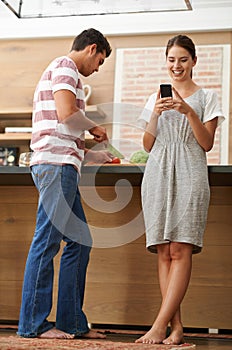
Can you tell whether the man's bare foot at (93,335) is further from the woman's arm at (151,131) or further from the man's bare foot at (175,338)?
the woman's arm at (151,131)

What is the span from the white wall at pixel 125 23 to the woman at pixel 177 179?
8.89 feet

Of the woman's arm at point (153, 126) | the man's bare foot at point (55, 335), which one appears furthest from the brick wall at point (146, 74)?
the man's bare foot at point (55, 335)

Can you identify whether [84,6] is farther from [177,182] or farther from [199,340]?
[199,340]

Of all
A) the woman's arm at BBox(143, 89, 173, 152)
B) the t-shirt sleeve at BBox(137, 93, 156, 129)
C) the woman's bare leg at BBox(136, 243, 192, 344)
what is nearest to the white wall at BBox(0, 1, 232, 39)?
the t-shirt sleeve at BBox(137, 93, 156, 129)

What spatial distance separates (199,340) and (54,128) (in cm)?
108

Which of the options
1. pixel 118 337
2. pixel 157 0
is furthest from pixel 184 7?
pixel 118 337

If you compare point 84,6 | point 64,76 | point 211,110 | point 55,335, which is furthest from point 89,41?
point 55,335

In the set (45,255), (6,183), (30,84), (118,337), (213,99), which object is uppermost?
(30,84)

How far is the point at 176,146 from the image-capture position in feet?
8.79

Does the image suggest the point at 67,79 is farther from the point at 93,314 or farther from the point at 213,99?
the point at 93,314

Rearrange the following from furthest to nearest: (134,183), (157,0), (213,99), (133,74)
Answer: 1. (133,74)
2. (157,0)
3. (134,183)
4. (213,99)

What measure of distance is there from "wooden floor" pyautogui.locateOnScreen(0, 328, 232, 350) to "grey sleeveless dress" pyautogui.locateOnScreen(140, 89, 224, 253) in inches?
14.7

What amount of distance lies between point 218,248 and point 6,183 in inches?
44.8

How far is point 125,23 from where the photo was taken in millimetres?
5508
